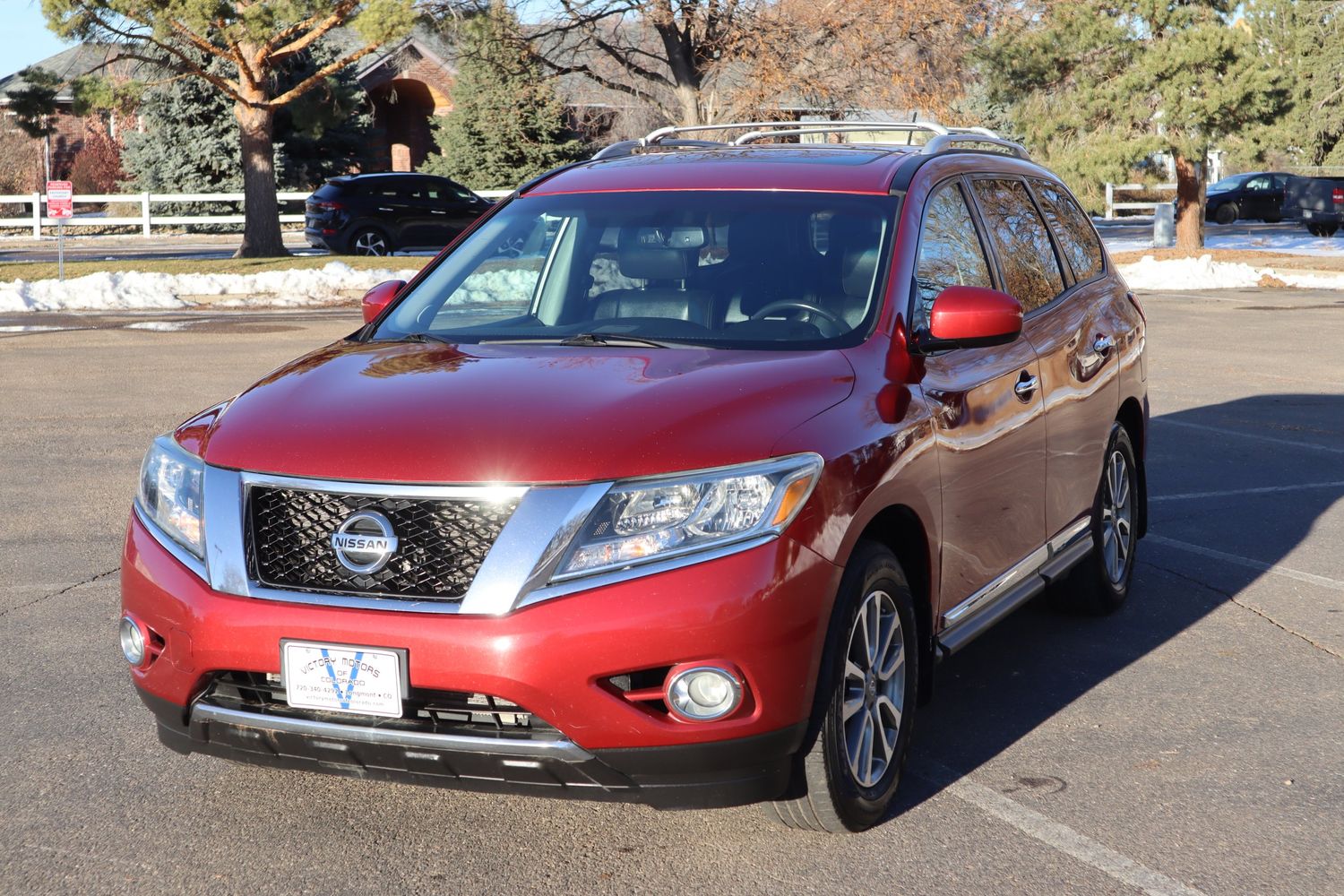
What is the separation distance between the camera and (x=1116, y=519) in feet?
21.5

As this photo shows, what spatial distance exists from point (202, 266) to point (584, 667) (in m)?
24.8

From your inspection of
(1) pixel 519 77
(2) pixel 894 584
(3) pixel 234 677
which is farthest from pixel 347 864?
(1) pixel 519 77

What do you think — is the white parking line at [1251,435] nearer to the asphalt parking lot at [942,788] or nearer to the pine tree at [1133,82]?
the asphalt parking lot at [942,788]

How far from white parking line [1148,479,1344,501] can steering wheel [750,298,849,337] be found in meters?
4.75

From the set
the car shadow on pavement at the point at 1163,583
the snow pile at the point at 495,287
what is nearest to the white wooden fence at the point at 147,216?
the car shadow on pavement at the point at 1163,583

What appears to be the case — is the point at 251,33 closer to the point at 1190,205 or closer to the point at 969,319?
the point at 1190,205

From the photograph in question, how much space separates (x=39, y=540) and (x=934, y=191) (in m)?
4.84

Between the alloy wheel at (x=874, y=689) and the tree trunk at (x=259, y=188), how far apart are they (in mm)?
27460

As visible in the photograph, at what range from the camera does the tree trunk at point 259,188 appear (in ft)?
97.5

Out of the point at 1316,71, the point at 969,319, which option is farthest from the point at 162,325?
the point at 1316,71

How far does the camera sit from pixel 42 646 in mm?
5816

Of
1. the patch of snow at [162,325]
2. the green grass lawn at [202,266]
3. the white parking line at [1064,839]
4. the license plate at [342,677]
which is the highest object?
the license plate at [342,677]

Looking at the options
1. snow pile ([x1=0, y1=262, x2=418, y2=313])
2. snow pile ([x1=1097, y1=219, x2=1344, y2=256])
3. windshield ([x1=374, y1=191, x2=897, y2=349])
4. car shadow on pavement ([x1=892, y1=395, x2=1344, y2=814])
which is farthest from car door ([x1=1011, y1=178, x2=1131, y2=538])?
snow pile ([x1=1097, y1=219, x2=1344, y2=256])

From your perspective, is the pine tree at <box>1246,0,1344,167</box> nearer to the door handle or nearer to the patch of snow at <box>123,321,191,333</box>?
the patch of snow at <box>123,321,191,333</box>
